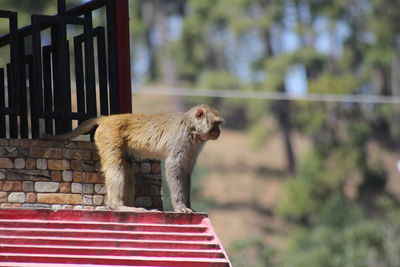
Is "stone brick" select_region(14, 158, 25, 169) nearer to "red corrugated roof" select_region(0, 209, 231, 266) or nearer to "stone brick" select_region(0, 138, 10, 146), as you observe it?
"stone brick" select_region(0, 138, 10, 146)

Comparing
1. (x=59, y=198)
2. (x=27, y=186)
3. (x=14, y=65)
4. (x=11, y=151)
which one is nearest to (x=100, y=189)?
(x=59, y=198)

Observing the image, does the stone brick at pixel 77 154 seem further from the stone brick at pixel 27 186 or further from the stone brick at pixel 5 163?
the stone brick at pixel 5 163

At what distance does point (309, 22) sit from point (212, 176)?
7.32 m

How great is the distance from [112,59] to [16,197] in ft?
6.87

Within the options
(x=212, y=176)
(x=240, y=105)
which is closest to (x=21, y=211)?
(x=212, y=176)

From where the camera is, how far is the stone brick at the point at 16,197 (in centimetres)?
1415

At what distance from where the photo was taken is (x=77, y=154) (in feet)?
47.5

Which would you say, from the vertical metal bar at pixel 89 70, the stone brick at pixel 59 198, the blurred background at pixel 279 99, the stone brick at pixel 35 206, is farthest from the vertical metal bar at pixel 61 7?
the blurred background at pixel 279 99

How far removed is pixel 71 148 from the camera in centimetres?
1445

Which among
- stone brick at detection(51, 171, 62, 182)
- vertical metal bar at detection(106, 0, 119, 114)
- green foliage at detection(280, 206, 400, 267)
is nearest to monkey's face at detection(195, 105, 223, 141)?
vertical metal bar at detection(106, 0, 119, 114)

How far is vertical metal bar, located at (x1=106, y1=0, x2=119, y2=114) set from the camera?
600 inches

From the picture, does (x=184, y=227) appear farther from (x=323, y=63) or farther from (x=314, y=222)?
(x=323, y=63)

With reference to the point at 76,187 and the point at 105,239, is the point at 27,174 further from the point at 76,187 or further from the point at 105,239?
the point at 105,239

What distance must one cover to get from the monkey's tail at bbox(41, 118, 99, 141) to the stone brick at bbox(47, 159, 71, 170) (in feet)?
0.84
